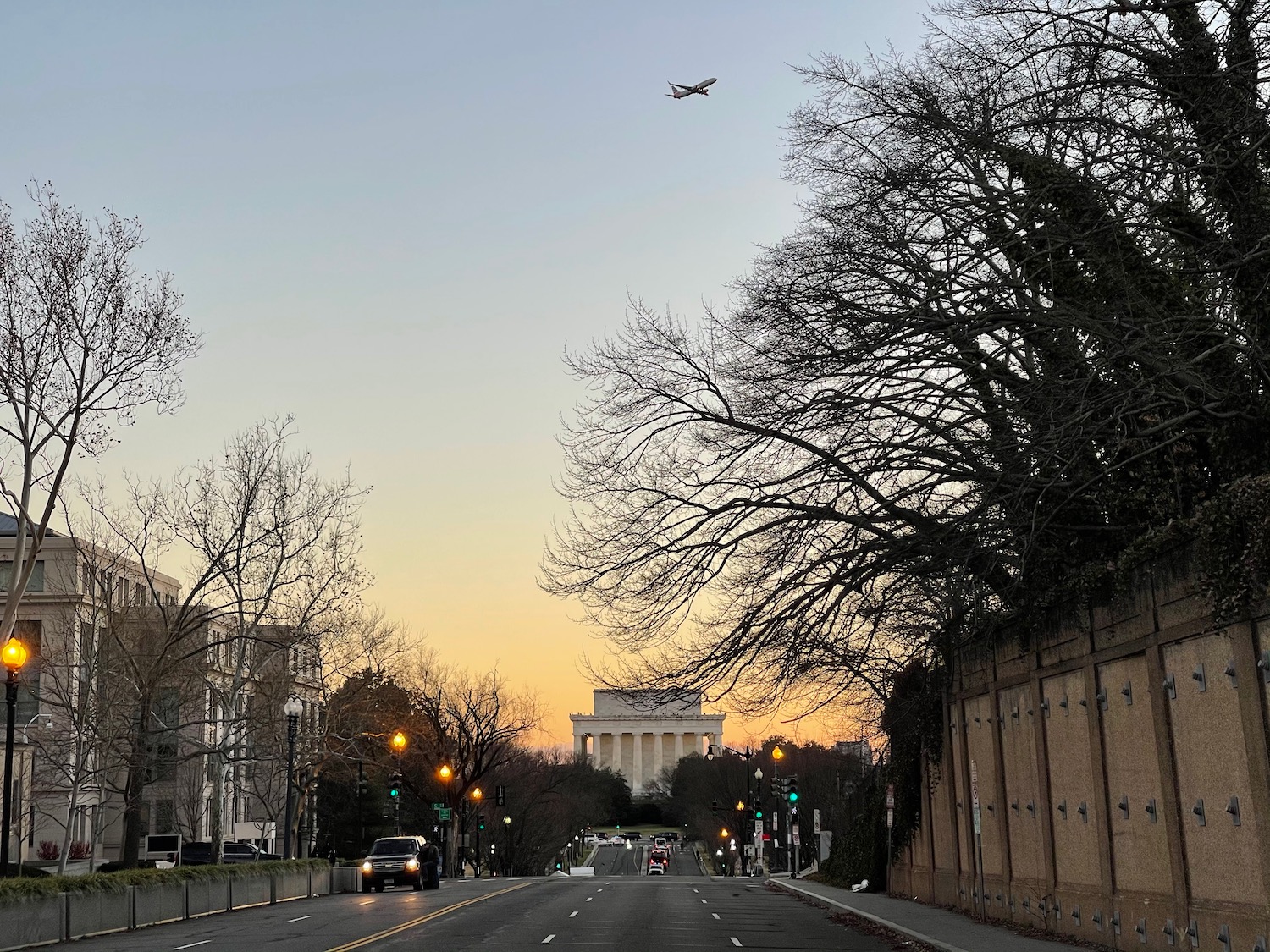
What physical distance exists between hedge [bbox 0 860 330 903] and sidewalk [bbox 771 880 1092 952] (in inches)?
602

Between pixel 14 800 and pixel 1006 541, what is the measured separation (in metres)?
39.5

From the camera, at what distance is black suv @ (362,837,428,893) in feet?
150

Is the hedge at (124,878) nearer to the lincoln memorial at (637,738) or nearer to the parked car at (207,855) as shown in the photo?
the parked car at (207,855)

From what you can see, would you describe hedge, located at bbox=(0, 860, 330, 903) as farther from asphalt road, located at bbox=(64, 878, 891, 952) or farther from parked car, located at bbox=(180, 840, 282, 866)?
parked car, located at bbox=(180, 840, 282, 866)

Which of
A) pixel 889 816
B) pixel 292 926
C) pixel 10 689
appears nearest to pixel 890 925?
pixel 889 816

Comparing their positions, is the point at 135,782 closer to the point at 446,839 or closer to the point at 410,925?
the point at 410,925

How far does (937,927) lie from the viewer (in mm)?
24562

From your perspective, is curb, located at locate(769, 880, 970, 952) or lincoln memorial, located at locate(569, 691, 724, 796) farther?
lincoln memorial, located at locate(569, 691, 724, 796)

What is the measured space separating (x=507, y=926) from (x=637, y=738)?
556 feet

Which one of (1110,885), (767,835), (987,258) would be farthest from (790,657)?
(767,835)

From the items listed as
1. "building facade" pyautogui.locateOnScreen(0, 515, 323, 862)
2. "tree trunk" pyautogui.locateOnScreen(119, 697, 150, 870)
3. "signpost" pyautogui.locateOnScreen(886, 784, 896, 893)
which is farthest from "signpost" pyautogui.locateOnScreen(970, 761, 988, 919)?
"tree trunk" pyautogui.locateOnScreen(119, 697, 150, 870)

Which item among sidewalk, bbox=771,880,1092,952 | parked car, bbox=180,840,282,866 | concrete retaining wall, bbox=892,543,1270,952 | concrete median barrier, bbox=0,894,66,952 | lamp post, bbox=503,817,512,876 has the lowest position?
lamp post, bbox=503,817,512,876

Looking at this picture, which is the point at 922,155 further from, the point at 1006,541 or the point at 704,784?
the point at 704,784

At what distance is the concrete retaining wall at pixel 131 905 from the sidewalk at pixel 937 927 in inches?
597
